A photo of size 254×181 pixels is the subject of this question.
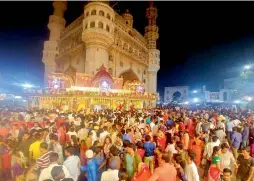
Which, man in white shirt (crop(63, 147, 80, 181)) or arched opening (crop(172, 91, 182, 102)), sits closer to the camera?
man in white shirt (crop(63, 147, 80, 181))

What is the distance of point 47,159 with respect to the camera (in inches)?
166

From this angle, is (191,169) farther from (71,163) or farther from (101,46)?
(101,46)

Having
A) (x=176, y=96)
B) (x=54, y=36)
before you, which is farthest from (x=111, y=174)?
(x=176, y=96)

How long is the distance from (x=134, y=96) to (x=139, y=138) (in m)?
25.0

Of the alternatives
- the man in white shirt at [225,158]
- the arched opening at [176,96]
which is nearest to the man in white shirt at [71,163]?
the man in white shirt at [225,158]

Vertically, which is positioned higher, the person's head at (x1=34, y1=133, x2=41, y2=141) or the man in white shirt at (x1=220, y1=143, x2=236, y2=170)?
the person's head at (x1=34, y1=133, x2=41, y2=141)

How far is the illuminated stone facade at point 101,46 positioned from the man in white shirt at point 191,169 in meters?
30.6

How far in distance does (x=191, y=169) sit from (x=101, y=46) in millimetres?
35138

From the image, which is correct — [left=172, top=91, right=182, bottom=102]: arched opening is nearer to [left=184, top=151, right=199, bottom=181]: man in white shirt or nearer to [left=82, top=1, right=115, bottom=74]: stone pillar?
[left=82, top=1, right=115, bottom=74]: stone pillar

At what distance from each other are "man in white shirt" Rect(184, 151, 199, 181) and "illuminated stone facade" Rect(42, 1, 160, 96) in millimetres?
30572

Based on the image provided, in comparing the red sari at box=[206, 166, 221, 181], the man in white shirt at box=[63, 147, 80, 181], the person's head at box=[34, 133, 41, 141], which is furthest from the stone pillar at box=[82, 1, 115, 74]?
the red sari at box=[206, 166, 221, 181]

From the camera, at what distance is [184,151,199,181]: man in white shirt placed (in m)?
4.20

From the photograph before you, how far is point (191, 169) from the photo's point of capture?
4.24 metres

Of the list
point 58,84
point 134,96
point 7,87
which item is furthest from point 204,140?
point 7,87
